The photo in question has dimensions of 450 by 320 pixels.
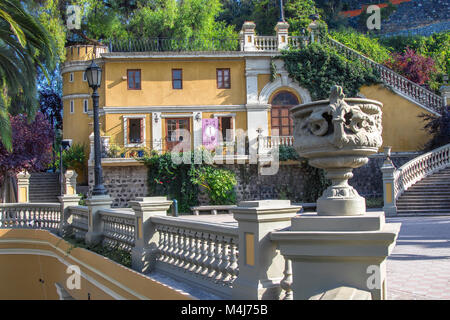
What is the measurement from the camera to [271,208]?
4.80 meters

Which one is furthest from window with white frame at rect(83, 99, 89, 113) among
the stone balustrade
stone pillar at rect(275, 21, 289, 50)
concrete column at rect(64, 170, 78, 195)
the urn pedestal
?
the urn pedestal

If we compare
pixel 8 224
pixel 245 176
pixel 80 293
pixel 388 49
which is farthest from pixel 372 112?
pixel 388 49

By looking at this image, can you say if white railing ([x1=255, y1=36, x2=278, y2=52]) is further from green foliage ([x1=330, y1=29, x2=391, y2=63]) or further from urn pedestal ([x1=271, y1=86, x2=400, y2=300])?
urn pedestal ([x1=271, y1=86, x2=400, y2=300])

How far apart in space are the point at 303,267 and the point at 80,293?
328 inches

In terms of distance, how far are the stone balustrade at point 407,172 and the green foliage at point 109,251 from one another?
11.7 m

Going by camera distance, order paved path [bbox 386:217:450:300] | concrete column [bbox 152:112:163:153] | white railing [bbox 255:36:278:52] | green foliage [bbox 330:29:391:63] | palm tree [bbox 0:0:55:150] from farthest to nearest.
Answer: green foliage [bbox 330:29:391:63] → white railing [bbox 255:36:278:52] → concrete column [bbox 152:112:163:153] → palm tree [bbox 0:0:55:150] → paved path [bbox 386:217:450:300]

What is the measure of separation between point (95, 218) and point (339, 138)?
863cm

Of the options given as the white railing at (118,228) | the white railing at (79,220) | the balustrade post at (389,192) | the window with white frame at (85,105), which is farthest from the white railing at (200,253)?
the window with white frame at (85,105)

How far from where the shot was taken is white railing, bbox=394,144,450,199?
1967 centimetres

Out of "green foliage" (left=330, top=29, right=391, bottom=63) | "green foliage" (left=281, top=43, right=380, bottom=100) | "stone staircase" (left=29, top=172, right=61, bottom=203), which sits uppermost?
"green foliage" (left=330, top=29, right=391, bottom=63)

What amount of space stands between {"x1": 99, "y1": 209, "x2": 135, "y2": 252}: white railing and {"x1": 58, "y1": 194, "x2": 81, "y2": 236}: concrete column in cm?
282

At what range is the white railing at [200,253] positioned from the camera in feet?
18.9

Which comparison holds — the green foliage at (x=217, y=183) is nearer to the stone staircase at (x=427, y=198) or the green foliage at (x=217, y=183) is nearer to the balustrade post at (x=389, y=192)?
the balustrade post at (x=389, y=192)

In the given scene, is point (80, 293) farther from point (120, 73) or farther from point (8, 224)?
point (120, 73)
